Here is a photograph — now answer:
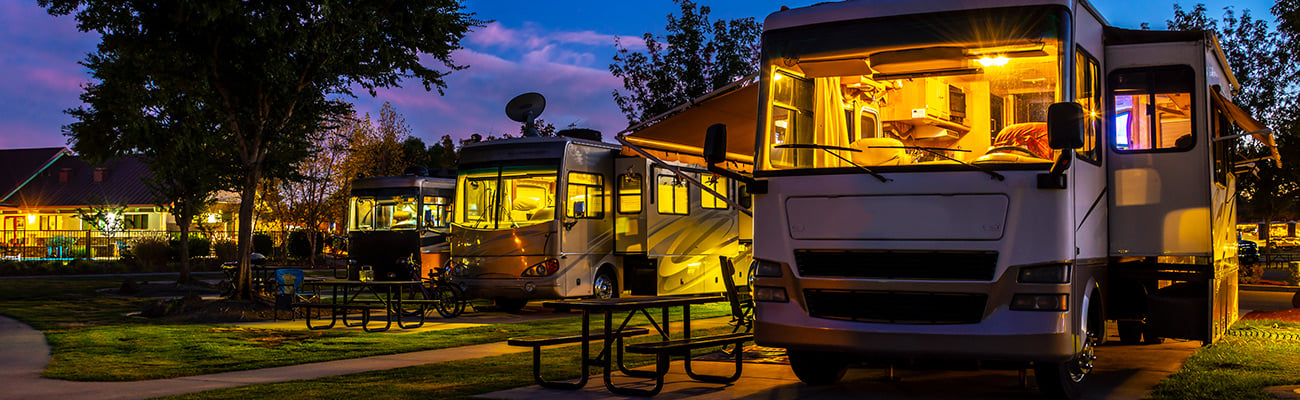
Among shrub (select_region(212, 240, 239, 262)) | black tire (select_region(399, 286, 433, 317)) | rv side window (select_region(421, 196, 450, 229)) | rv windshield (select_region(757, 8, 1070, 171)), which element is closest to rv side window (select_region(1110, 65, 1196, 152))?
rv windshield (select_region(757, 8, 1070, 171))

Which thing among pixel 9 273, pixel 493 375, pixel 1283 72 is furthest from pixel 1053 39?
pixel 9 273

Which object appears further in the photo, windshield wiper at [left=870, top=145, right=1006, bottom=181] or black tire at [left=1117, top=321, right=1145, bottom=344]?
black tire at [left=1117, top=321, right=1145, bottom=344]

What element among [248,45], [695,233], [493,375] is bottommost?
[493,375]

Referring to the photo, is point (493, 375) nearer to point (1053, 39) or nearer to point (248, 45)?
point (1053, 39)

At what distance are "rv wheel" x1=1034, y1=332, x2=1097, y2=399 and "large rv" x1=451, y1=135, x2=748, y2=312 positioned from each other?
951 centimetres

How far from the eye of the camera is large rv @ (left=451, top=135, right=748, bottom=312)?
17734 millimetres

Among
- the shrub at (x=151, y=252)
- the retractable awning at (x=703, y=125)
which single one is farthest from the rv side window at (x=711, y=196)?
the shrub at (x=151, y=252)

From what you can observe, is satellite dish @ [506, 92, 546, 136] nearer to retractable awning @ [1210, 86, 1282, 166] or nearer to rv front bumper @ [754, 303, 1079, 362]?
retractable awning @ [1210, 86, 1282, 166]

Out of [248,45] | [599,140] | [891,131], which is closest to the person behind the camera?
[891,131]

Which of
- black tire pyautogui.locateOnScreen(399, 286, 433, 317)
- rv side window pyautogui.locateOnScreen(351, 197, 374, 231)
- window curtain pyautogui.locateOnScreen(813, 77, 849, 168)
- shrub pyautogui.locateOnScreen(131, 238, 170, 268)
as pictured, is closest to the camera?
window curtain pyautogui.locateOnScreen(813, 77, 849, 168)

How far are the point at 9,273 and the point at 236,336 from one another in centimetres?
2374

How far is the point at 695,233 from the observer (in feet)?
65.3

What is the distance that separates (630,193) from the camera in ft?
61.6

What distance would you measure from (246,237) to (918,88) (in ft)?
41.6
